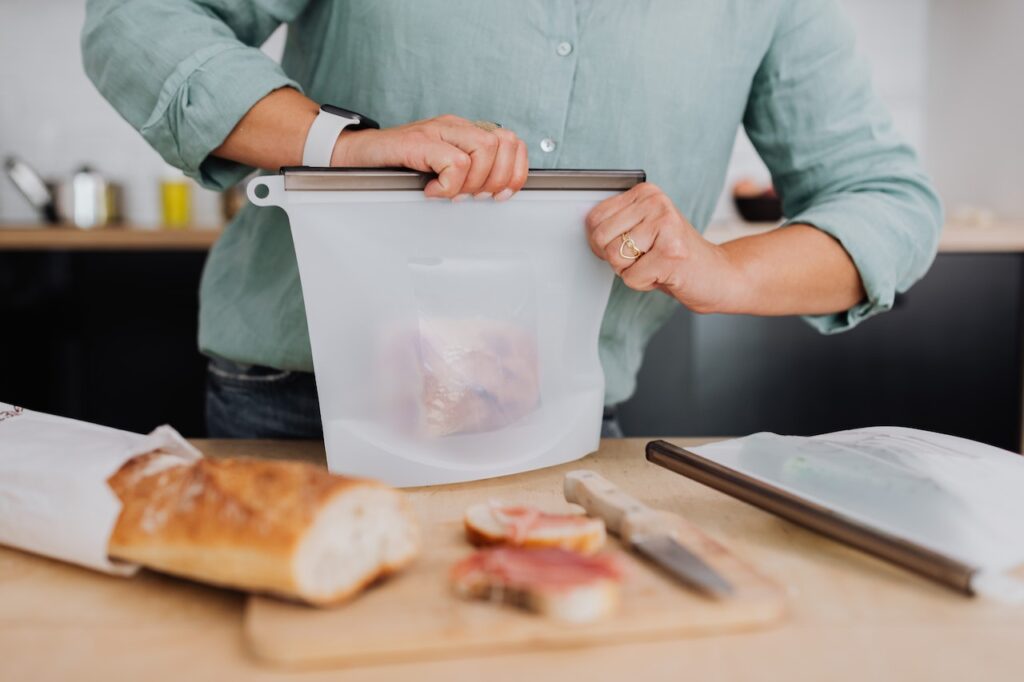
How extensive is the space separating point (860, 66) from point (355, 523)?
76cm

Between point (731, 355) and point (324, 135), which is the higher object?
point (324, 135)

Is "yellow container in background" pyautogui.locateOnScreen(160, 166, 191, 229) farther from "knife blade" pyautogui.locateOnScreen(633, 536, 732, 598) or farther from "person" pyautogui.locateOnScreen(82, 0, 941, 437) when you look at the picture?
"knife blade" pyautogui.locateOnScreen(633, 536, 732, 598)

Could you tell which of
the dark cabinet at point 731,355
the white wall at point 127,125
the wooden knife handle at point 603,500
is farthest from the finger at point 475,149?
the white wall at point 127,125

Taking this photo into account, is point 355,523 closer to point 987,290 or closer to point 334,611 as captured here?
point 334,611

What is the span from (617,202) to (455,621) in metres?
0.37

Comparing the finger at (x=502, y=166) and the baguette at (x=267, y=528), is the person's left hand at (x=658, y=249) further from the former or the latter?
the baguette at (x=267, y=528)

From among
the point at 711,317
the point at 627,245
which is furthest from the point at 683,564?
the point at 711,317

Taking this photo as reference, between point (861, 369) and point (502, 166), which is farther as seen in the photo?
point (861, 369)

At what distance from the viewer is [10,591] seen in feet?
1.76

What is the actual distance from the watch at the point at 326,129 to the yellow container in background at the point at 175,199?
5.56ft

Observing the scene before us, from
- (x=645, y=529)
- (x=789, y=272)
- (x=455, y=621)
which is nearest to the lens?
(x=455, y=621)

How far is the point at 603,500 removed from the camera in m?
0.62

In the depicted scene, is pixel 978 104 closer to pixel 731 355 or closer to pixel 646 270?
pixel 731 355

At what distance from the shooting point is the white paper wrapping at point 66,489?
55 centimetres
